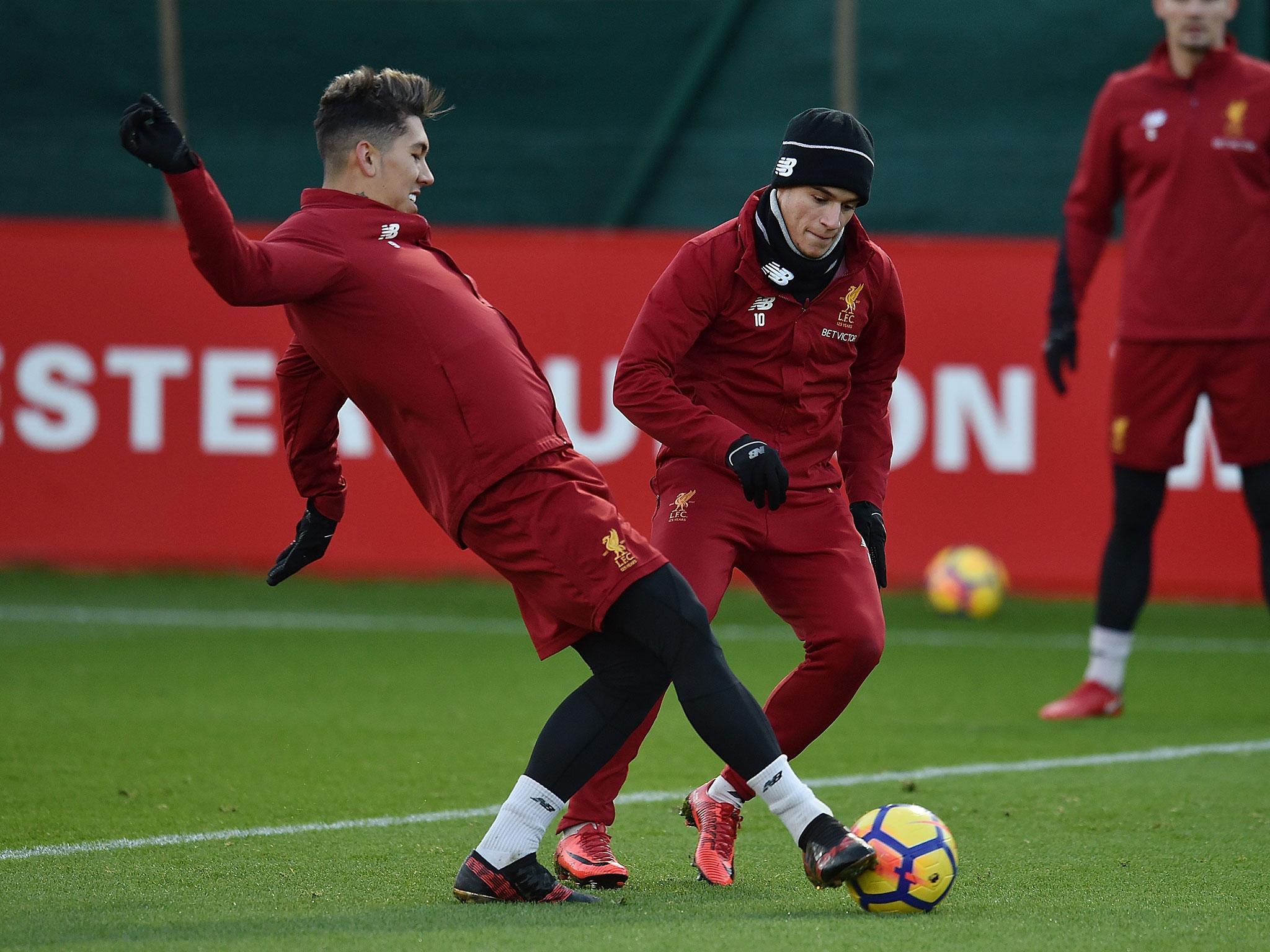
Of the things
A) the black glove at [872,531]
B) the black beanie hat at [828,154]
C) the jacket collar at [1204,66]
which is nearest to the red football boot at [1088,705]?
the jacket collar at [1204,66]

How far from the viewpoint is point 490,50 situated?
1409cm

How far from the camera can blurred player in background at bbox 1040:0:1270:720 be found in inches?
279

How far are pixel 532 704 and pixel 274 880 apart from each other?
2920mm

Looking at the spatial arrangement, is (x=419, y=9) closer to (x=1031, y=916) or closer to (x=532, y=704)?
(x=532, y=704)

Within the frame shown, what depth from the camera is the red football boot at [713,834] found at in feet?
14.9

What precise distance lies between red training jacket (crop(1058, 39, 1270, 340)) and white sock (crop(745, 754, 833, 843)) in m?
3.62

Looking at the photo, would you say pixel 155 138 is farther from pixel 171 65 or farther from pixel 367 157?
pixel 171 65

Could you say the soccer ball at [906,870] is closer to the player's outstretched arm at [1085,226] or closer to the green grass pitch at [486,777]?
→ the green grass pitch at [486,777]

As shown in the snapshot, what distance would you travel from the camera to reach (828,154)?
4.52m

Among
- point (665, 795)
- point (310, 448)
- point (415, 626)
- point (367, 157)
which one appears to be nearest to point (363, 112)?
point (367, 157)

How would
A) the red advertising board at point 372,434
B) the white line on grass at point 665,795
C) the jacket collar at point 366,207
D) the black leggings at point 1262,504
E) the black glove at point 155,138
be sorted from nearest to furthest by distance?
the black glove at point 155,138 < the jacket collar at point 366,207 < the white line on grass at point 665,795 < the black leggings at point 1262,504 < the red advertising board at point 372,434

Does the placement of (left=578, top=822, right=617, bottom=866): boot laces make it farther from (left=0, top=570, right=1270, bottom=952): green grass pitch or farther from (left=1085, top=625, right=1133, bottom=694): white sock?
(left=1085, top=625, right=1133, bottom=694): white sock

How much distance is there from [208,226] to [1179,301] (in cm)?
444

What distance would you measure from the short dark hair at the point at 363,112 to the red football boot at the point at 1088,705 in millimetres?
3878
